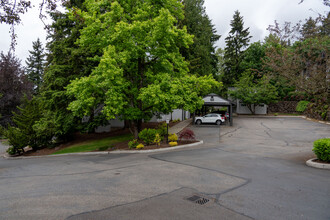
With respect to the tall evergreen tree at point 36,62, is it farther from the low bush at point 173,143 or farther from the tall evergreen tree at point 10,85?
the low bush at point 173,143

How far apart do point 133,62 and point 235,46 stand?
3922cm

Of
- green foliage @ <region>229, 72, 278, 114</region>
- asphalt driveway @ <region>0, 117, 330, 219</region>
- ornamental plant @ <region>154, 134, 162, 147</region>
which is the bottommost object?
asphalt driveway @ <region>0, 117, 330, 219</region>

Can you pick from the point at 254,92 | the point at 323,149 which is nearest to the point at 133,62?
the point at 323,149

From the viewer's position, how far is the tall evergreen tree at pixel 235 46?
49.1 meters

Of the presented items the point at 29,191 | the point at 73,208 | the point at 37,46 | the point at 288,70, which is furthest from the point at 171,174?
the point at 37,46

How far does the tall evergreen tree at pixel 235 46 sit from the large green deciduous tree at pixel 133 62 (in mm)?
33971

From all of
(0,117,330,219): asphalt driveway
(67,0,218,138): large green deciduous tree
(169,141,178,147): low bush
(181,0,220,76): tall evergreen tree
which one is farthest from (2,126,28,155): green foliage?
(181,0,220,76): tall evergreen tree

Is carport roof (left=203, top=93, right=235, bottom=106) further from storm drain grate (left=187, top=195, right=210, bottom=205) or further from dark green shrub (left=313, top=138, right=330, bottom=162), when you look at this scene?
storm drain grate (left=187, top=195, right=210, bottom=205)

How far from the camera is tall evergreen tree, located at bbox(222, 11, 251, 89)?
49062 millimetres

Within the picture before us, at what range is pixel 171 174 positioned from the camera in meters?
8.38

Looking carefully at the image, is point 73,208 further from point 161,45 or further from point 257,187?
point 161,45

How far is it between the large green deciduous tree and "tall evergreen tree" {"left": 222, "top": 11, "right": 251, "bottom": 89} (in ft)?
111

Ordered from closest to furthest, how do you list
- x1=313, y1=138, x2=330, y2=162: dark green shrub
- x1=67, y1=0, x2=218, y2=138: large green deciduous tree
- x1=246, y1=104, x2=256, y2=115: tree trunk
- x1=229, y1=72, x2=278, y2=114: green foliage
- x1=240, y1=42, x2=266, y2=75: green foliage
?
1. x1=313, y1=138, x2=330, y2=162: dark green shrub
2. x1=67, y1=0, x2=218, y2=138: large green deciduous tree
3. x1=229, y1=72, x2=278, y2=114: green foliage
4. x1=246, y1=104, x2=256, y2=115: tree trunk
5. x1=240, y1=42, x2=266, y2=75: green foliage

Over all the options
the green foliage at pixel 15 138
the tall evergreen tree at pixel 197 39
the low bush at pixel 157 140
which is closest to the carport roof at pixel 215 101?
the tall evergreen tree at pixel 197 39
